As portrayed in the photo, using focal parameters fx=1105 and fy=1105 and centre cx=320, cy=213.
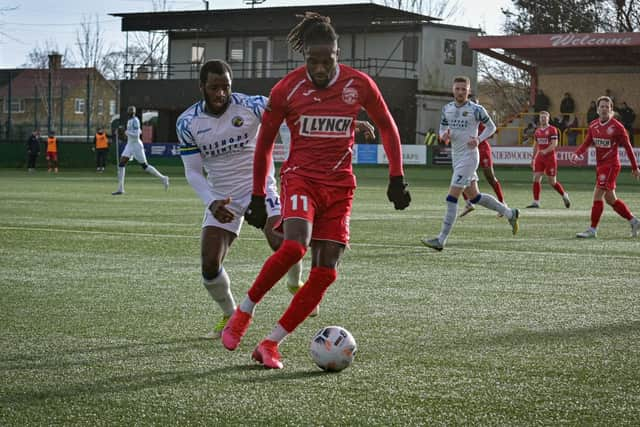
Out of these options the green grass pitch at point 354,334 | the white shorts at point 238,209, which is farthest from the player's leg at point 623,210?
the white shorts at point 238,209

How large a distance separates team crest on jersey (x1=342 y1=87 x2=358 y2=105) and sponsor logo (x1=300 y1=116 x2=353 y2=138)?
10cm

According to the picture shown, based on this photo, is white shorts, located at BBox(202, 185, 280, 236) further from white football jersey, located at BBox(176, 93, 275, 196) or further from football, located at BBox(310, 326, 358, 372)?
football, located at BBox(310, 326, 358, 372)

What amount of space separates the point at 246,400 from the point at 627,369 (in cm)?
225

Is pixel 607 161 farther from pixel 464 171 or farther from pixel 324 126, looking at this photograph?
pixel 324 126

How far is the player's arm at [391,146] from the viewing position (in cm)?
650

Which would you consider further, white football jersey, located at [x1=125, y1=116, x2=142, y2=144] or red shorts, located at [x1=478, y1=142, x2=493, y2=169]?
white football jersey, located at [x1=125, y1=116, x2=142, y2=144]

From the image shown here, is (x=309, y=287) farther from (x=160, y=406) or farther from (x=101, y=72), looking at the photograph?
(x=101, y=72)

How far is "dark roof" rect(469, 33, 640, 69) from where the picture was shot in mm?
43594

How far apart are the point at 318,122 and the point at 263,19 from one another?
54.2m

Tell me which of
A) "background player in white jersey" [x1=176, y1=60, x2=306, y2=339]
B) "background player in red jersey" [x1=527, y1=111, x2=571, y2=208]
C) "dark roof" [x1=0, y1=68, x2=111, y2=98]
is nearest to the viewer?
"background player in white jersey" [x1=176, y1=60, x2=306, y2=339]

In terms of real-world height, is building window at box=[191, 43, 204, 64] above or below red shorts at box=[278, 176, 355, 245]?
above

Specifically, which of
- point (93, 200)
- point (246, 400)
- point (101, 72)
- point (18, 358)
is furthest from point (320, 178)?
point (101, 72)

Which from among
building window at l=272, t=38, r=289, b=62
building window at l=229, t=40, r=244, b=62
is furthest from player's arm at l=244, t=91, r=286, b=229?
building window at l=229, t=40, r=244, b=62

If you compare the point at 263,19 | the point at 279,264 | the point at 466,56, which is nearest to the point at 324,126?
the point at 279,264
